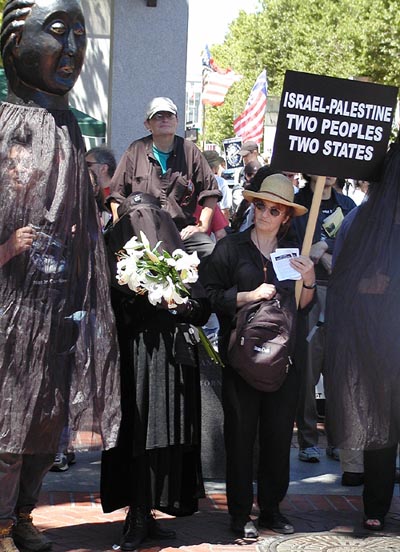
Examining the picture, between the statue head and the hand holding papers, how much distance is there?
1468 millimetres

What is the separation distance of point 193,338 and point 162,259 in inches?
20.8

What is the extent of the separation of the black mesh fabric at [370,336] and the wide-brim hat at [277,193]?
411 millimetres

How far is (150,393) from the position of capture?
526 cm

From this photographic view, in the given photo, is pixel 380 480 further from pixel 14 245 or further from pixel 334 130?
pixel 14 245

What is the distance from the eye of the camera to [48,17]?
4.85 metres

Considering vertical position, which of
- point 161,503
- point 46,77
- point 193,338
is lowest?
point 161,503

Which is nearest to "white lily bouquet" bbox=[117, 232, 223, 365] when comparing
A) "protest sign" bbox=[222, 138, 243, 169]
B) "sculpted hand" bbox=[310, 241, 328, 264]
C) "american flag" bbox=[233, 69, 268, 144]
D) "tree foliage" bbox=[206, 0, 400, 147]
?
"sculpted hand" bbox=[310, 241, 328, 264]

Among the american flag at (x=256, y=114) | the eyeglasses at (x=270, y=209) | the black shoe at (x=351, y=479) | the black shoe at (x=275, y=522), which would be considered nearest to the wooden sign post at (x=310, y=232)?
the eyeglasses at (x=270, y=209)

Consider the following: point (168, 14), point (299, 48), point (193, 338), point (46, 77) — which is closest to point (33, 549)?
point (193, 338)

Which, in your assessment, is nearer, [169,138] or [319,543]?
[319,543]

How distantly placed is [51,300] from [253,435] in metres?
1.55

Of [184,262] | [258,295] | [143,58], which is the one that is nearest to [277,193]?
[258,295]

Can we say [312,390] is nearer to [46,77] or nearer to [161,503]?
[161,503]

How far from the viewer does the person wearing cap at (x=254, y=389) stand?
5664 mm
